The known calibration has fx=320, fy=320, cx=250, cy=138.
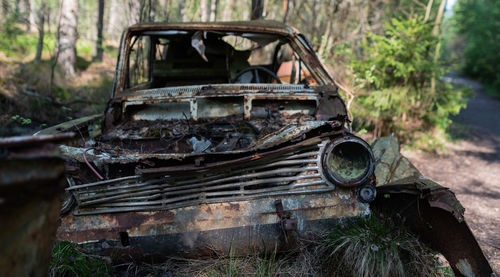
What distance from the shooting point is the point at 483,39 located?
1488 centimetres

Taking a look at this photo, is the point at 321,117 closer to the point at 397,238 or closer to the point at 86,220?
the point at 397,238

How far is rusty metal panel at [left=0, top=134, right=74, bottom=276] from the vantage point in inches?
35.0

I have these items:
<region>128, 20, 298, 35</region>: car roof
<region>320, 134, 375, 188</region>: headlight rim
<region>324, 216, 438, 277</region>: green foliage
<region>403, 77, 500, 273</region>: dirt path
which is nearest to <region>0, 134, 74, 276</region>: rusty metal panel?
<region>320, 134, 375, 188</region>: headlight rim

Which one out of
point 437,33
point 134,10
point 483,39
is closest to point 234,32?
point 437,33

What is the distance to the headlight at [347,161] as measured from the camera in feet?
6.63

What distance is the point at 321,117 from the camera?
2666 millimetres

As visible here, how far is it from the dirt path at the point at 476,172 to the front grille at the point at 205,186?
175cm

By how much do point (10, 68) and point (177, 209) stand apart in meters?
6.12

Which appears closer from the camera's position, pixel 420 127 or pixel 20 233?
pixel 20 233

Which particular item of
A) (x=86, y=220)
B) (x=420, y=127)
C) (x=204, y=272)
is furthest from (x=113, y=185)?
(x=420, y=127)

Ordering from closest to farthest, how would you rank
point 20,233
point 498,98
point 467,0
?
point 20,233, point 498,98, point 467,0

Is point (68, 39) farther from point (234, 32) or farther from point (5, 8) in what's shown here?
point (234, 32)

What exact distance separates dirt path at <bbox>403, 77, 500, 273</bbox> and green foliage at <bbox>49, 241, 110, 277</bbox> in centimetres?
282

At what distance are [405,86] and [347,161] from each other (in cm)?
436
